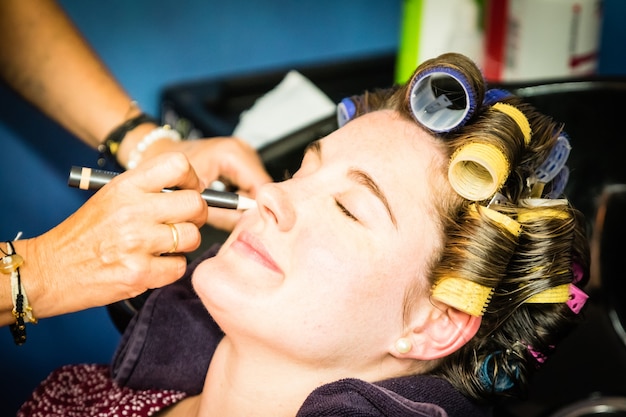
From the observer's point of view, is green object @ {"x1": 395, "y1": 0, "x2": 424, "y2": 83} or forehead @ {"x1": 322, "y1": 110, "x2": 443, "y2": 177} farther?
green object @ {"x1": 395, "y1": 0, "x2": 424, "y2": 83}

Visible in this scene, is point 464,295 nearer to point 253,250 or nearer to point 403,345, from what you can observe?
point 403,345

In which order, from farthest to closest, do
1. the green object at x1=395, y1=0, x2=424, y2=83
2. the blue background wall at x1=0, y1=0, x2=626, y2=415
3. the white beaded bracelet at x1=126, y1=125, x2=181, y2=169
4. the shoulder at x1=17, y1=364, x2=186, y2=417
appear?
the green object at x1=395, y1=0, x2=424, y2=83 < the blue background wall at x1=0, y1=0, x2=626, y2=415 < the white beaded bracelet at x1=126, y1=125, x2=181, y2=169 < the shoulder at x1=17, y1=364, x2=186, y2=417

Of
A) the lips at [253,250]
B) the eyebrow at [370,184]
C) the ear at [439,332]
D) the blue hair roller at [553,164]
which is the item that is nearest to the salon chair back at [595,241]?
the blue hair roller at [553,164]

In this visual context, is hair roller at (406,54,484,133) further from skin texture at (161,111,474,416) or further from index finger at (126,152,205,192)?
index finger at (126,152,205,192)

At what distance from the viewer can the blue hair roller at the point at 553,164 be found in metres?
1.09

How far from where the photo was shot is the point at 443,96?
1098 millimetres

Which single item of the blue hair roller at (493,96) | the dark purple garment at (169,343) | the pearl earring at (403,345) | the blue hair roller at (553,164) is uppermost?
the blue hair roller at (493,96)

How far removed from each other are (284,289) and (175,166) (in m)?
0.21

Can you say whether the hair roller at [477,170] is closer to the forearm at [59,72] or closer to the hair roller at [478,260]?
the hair roller at [478,260]

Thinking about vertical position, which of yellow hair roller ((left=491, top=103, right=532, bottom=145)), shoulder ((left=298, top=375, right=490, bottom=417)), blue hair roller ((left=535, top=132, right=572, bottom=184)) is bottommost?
shoulder ((left=298, top=375, right=490, bottom=417))

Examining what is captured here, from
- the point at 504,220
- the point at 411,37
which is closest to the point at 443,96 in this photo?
the point at 504,220

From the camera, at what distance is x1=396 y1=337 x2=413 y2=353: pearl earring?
40.0 inches

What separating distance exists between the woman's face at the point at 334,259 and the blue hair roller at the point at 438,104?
4 cm

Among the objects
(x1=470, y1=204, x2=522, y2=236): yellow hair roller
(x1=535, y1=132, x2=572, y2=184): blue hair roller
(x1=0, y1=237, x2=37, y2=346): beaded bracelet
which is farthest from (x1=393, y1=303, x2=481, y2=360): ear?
(x1=0, y1=237, x2=37, y2=346): beaded bracelet
